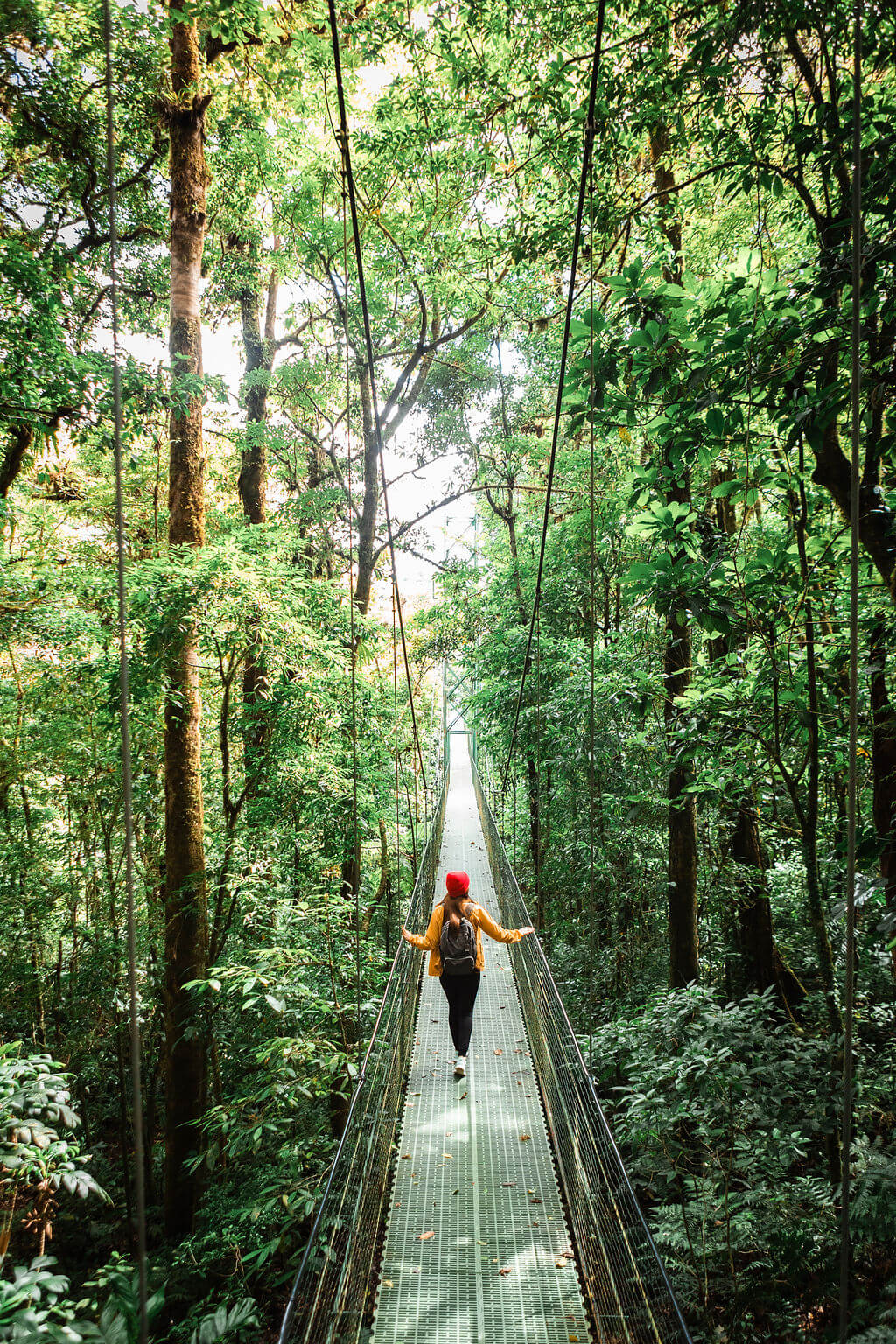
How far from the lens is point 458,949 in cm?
248

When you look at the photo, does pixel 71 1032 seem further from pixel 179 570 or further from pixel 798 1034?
pixel 798 1034

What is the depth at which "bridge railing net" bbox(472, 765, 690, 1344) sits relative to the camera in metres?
1.55

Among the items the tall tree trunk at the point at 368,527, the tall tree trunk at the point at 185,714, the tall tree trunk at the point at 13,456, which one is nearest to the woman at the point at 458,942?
the tall tree trunk at the point at 185,714

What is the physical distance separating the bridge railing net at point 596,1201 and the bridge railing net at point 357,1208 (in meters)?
0.59

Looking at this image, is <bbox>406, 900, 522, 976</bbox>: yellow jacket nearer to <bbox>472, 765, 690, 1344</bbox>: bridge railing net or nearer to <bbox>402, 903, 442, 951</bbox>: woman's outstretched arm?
<bbox>402, 903, 442, 951</bbox>: woman's outstretched arm

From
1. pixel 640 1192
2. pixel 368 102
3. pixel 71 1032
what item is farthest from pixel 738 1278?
pixel 368 102

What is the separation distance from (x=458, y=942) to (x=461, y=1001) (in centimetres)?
27

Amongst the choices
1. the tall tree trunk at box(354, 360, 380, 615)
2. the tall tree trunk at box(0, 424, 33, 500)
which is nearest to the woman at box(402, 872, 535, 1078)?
the tall tree trunk at box(0, 424, 33, 500)

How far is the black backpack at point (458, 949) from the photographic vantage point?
2.48 meters

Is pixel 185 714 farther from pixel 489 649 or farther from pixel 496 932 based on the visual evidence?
pixel 489 649

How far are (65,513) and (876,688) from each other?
507 centimetres

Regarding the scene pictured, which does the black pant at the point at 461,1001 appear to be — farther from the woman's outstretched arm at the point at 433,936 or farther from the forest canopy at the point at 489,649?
the forest canopy at the point at 489,649

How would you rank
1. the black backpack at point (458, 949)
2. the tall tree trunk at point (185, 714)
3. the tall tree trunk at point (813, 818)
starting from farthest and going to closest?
1. the tall tree trunk at point (185, 714)
2. the black backpack at point (458, 949)
3. the tall tree trunk at point (813, 818)

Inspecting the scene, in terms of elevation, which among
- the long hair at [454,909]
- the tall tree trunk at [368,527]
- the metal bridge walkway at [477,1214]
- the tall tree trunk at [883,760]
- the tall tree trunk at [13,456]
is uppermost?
the tall tree trunk at [368,527]
